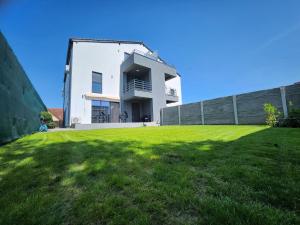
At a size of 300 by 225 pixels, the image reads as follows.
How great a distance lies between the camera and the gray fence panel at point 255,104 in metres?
9.79

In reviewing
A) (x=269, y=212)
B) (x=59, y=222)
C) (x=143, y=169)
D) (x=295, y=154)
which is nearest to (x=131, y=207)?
(x=59, y=222)

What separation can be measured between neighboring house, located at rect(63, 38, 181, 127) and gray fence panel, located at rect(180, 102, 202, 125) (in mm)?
3164

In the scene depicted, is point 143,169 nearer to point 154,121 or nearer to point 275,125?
point 275,125

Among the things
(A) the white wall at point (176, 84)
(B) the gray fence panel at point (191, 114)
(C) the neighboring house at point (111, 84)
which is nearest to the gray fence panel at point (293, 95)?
(B) the gray fence panel at point (191, 114)

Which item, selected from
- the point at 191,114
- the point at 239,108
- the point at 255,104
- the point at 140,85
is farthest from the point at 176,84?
the point at 255,104

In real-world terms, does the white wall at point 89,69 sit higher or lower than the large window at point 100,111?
higher

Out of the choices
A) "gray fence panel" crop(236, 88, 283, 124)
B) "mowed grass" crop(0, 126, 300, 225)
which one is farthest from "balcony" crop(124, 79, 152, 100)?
"mowed grass" crop(0, 126, 300, 225)

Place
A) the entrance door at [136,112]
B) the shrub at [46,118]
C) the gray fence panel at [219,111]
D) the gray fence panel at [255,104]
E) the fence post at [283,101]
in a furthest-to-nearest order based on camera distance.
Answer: the entrance door at [136,112] → the shrub at [46,118] → the gray fence panel at [219,111] → the gray fence panel at [255,104] → the fence post at [283,101]

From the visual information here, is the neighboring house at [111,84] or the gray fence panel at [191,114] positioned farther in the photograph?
the neighboring house at [111,84]

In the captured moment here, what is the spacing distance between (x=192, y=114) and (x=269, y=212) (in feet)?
45.8

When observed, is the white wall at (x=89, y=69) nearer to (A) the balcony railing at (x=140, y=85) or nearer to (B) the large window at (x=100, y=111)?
(B) the large window at (x=100, y=111)

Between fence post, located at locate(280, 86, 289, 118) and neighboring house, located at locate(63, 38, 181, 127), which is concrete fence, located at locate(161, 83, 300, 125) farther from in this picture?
neighboring house, located at locate(63, 38, 181, 127)

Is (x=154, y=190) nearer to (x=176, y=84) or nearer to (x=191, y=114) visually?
(x=191, y=114)

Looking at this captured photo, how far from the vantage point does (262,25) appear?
39.8ft
